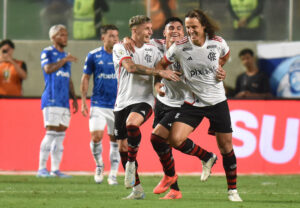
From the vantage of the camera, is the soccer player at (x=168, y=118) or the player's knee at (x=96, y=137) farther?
the player's knee at (x=96, y=137)

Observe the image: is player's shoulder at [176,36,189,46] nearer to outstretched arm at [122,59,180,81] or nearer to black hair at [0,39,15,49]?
outstretched arm at [122,59,180,81]

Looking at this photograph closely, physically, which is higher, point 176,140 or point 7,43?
point 7,43

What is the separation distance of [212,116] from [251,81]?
19.2 feet

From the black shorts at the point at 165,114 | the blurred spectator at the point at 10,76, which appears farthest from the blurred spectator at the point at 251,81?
the black shorts at the point at 165,114

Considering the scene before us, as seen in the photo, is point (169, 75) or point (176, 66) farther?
point (176, 66)

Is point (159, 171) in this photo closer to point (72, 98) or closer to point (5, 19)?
point (72, 98)

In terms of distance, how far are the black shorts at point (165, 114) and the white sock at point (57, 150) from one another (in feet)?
12.4

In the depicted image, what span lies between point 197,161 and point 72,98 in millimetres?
2341

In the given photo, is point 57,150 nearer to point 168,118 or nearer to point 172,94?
point 172,94

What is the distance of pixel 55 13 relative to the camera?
15805 mm

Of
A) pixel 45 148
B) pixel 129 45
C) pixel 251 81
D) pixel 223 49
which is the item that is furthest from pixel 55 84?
pixel 223 49

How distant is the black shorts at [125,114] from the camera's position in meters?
9.88

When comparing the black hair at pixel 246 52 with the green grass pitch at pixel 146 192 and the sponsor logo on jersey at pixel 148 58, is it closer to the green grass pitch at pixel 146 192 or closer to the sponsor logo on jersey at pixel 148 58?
the green grass pitch at pixel 146 192

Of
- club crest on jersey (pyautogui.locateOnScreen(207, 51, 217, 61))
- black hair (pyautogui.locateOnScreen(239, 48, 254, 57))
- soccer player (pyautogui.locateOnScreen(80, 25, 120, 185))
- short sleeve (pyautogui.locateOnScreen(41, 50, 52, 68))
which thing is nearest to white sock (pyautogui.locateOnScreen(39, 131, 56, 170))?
short sleeve (pyautogui.locateOnScreen(41, 50, 52, 68))
